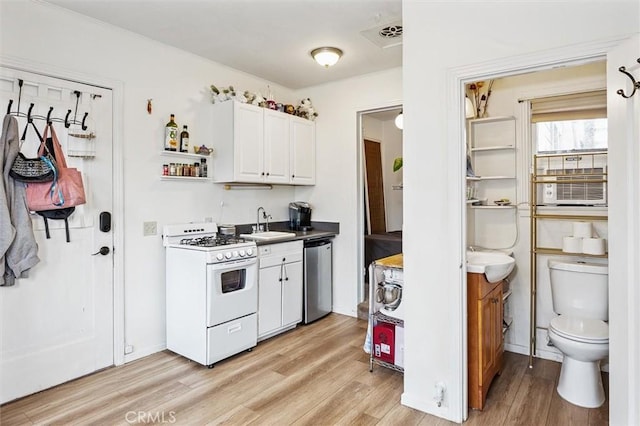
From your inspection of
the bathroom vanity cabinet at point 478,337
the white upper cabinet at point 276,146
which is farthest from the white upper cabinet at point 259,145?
the bathroom vanity cabinet at point 478,337

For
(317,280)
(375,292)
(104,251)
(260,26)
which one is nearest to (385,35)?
(260,26)

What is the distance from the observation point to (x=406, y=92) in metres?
2.35

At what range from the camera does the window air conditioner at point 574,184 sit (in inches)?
110

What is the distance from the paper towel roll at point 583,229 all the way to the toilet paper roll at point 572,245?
0.04 metres

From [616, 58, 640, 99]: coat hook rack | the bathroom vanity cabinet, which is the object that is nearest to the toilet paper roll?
the bathroom vanity cabinet

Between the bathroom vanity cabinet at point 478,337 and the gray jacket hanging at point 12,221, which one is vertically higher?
the gray jacket hanging at point 12,221

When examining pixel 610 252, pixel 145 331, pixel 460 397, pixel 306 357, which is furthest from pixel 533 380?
pixel 145 331

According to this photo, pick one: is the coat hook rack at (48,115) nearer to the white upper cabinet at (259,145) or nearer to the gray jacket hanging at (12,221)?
the gray jacket hanging at (12,221)

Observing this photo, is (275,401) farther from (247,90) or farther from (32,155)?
(247,90)

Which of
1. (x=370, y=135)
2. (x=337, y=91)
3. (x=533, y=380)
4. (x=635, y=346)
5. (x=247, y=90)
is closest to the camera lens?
(x=635, y=346)

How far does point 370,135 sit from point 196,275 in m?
3.65

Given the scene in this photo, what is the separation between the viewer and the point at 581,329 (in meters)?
2.41

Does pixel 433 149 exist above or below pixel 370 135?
below

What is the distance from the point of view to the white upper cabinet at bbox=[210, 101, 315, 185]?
3537 mm
